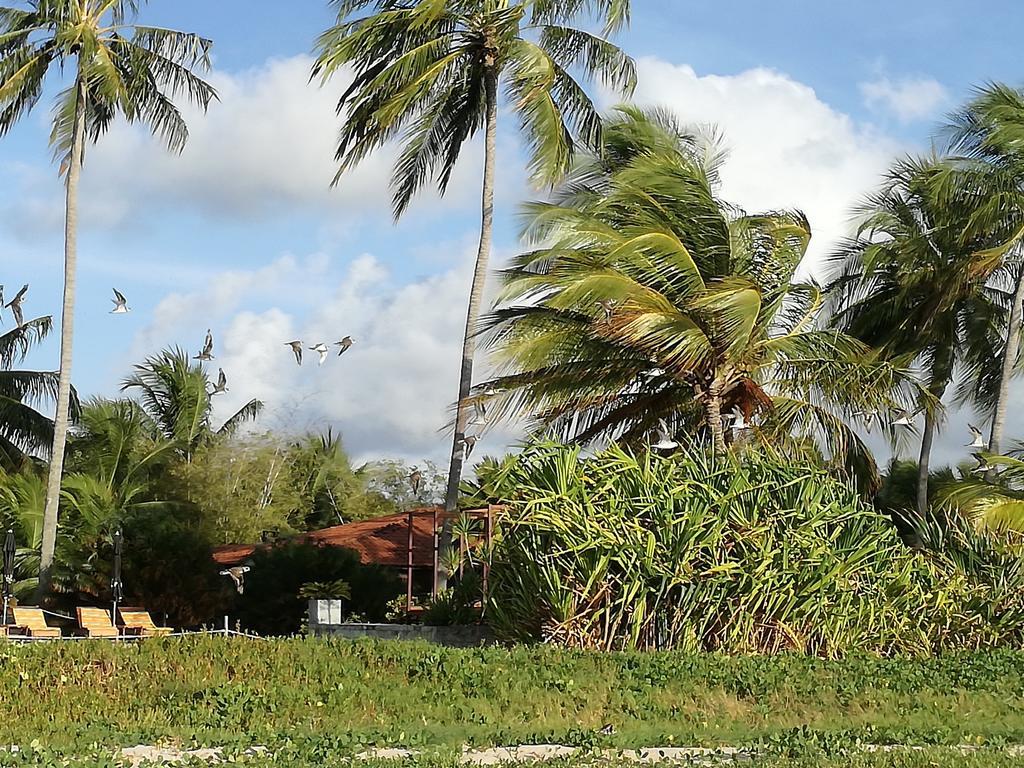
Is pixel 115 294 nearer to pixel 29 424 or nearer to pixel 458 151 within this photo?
pixel 458 151

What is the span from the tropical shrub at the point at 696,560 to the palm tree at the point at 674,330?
279cm

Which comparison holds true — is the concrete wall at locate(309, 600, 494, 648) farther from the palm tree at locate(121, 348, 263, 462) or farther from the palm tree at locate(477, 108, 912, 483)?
the palm tree at locate(121, 348, 263, 462)

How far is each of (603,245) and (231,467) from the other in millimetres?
23515

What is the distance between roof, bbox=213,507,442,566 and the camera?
29.0 m

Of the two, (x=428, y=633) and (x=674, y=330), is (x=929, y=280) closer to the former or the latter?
(x=674, y=330)

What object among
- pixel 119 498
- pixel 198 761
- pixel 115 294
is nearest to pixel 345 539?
pixel 119 498

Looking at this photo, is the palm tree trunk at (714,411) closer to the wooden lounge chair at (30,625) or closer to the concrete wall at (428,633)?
the concrete wall at (428,633)

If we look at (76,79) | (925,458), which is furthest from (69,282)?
(925,458)

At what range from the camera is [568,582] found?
1573 centimetres

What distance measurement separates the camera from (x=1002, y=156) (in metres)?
22.3

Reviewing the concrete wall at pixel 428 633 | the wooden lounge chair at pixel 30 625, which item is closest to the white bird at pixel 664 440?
the concrete wall at pixel 428 633

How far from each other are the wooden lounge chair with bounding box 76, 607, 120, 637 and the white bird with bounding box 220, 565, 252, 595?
3556mm

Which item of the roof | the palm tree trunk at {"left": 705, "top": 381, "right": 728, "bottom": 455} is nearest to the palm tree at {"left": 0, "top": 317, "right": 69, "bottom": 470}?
the roof

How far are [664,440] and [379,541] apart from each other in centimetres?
1317
